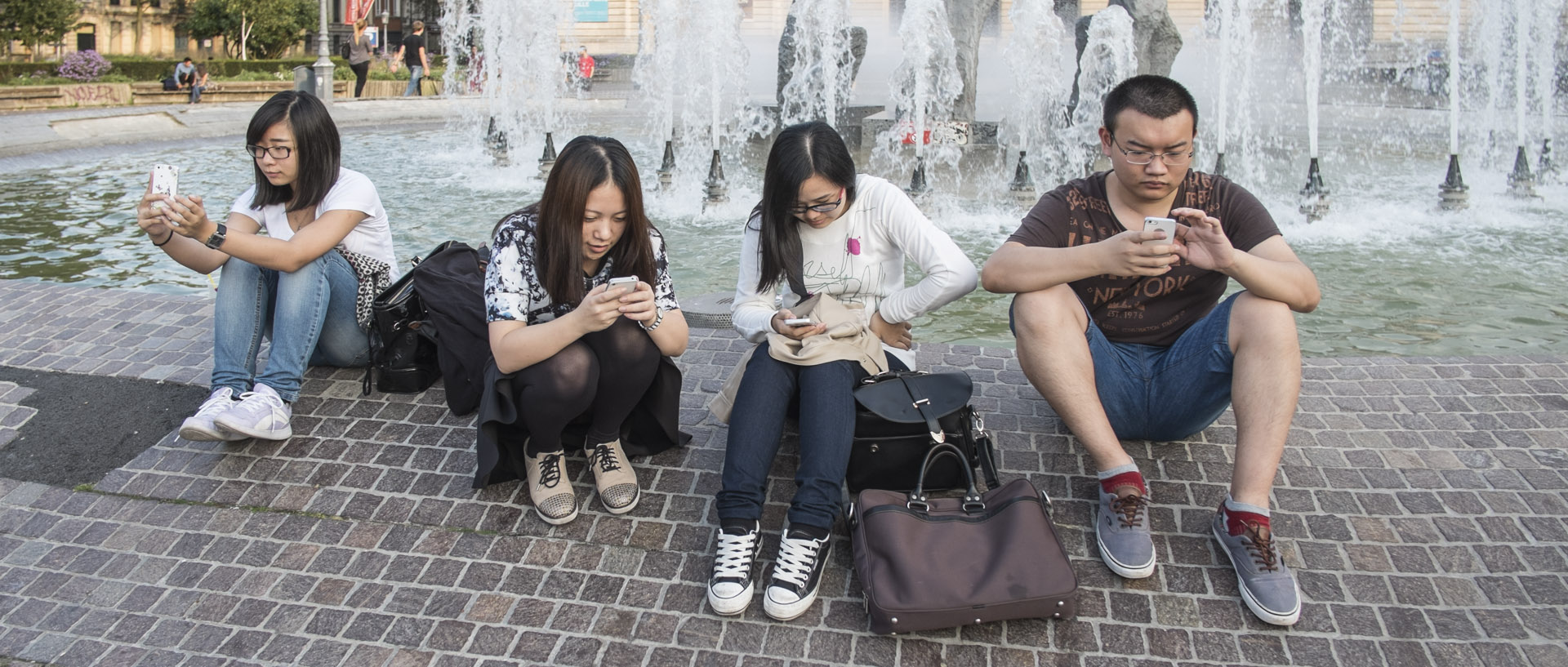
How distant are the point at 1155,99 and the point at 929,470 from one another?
1.24 metres

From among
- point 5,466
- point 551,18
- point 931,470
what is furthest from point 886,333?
point 551,18

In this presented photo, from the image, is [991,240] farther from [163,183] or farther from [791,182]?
[163,183]

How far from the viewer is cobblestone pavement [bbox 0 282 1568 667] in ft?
8.93

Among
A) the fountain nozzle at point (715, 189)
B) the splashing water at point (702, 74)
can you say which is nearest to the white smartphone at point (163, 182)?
the fountain nozzle at point (715, 189)

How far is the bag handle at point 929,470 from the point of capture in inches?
113

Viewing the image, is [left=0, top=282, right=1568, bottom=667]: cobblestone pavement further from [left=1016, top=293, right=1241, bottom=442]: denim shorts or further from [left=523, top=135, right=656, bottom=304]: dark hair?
[left=523, top=135, right=656, bottom=304]: dark hair

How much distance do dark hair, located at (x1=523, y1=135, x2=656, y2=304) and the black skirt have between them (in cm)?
31

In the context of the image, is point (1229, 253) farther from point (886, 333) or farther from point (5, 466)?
point (5, 466)

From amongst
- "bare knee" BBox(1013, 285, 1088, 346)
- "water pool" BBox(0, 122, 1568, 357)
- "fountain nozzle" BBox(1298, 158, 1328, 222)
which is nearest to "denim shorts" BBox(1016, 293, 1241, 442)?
"bare knee" BBox(1013, 285, 1088, 346)

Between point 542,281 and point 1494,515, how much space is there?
9.50ft

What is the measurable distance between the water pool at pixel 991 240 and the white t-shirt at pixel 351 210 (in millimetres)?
2500

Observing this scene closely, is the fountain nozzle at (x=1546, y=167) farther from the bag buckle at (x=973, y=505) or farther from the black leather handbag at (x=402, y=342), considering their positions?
the black leather handbag at (x=402, y=342)

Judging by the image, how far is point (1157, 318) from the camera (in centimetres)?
343

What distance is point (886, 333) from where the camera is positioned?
357 cm
